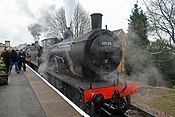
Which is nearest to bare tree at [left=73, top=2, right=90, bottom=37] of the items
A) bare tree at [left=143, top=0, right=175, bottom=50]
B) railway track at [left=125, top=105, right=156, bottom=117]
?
bare tree at [left=143, top=0, right=175, bottom=50]

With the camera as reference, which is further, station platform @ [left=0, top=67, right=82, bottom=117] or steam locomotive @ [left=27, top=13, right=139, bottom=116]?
steam locomotive @ [left=27, top=13, right=139, bottom=116]

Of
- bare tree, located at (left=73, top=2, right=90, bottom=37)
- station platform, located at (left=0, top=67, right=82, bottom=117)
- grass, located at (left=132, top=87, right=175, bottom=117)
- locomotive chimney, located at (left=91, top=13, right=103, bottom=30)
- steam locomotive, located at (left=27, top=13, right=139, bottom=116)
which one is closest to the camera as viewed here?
station platform, located at (left=0, top=67, right=82, bottom=117)

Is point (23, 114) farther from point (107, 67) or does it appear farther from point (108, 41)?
point (108, 41)

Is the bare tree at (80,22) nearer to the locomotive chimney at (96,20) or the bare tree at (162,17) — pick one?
the bare tree at (162,17)

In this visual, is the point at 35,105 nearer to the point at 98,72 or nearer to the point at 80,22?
the point at 98,72

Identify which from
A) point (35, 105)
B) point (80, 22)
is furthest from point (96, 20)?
point (80, 22)

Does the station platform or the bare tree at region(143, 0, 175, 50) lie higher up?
the bare tree at region(143, 0, 175, 50)

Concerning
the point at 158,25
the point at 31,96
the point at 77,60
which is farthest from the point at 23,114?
the point at 158,25

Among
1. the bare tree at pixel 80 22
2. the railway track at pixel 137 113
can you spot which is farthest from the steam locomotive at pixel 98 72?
the bare tree at pixel 80 22

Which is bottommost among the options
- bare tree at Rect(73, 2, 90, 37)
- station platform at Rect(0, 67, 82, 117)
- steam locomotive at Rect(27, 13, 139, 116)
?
station platform at Rect(0, 67, 82, 117)

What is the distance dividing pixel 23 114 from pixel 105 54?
287 centimetres

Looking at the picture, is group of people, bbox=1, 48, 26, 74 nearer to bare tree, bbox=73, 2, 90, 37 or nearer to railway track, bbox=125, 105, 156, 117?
railway track, bbox=125, 105, 156, 117

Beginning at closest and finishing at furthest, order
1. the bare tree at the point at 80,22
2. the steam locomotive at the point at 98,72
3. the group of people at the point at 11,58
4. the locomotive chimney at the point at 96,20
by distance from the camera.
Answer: the steam locomotive at the point at 98,72
the locomotive chimney at the point at 96,20
the group of people at the point at 11,58
the bare tree at the point at 80,22

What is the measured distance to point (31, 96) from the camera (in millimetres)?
6152
